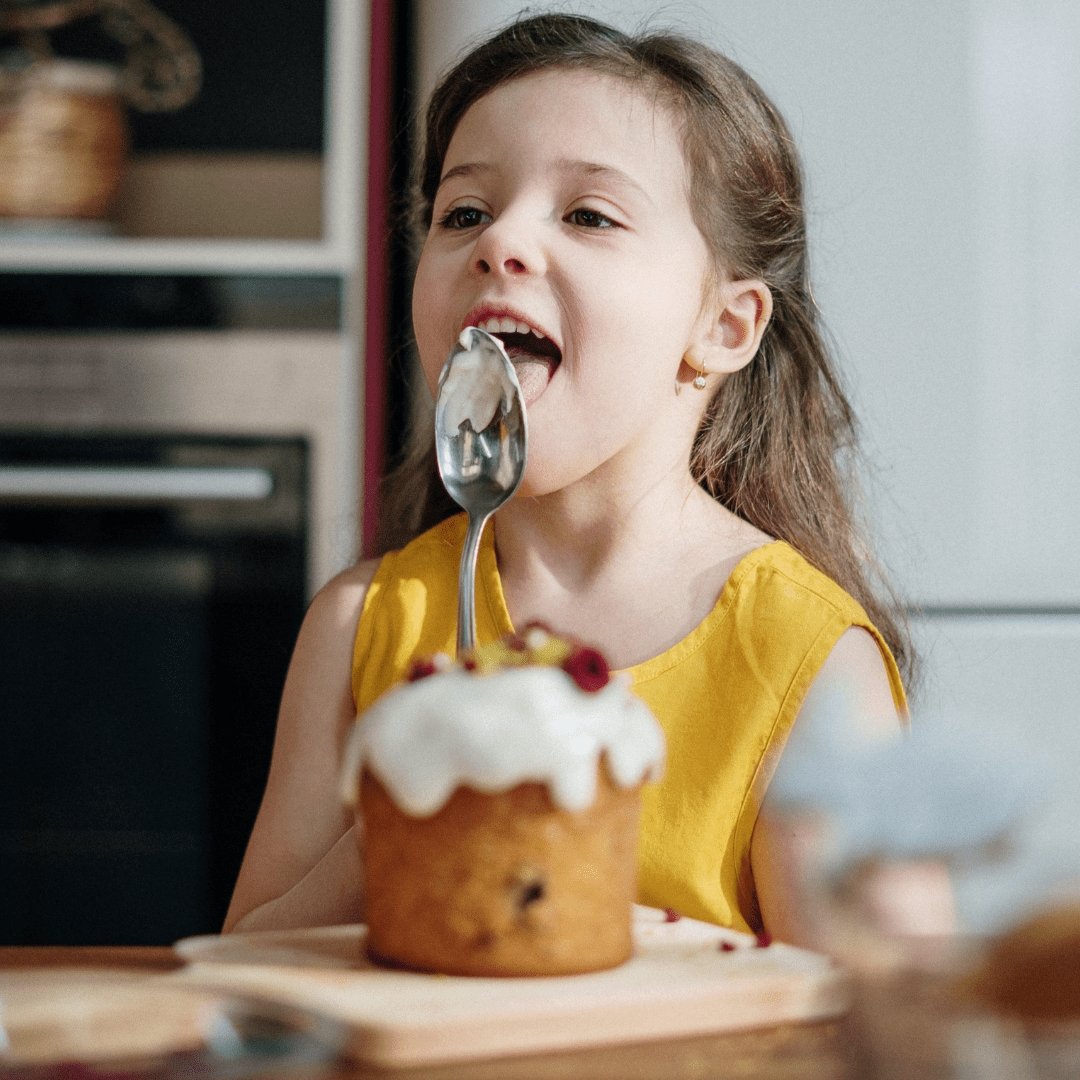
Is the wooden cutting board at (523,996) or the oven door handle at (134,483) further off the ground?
the wooden cutting board at (523,996)

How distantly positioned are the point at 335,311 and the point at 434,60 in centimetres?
33

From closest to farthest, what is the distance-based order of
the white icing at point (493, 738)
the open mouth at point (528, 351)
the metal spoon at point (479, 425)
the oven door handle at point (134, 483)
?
1. the white icing at point (493, 738)
2. the metal spoon at point (479, 425)
3. the open mouth at point (528, 351)
4. the oven door handle at point (134, 483)

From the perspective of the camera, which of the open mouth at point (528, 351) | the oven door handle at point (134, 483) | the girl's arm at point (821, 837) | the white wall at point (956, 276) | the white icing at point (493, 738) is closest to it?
the girl's arm at point (821, 837)

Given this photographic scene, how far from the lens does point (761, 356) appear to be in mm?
1299

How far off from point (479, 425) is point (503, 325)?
0.10 metres

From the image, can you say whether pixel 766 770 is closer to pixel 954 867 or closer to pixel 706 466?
pixel 706 466

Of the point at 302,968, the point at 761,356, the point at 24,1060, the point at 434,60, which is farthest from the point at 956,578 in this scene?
the point at 24,1060

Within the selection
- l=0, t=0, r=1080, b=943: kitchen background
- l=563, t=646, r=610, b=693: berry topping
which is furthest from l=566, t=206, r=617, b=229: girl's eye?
l=0, t=0, r=1080, b=943: kitchen background

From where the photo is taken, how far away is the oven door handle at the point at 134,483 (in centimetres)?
199

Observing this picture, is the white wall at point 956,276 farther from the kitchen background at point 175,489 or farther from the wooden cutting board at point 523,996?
the wooden cutting board at point 523,996

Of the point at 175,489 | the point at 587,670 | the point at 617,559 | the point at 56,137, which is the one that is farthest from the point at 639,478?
the point at 56,137

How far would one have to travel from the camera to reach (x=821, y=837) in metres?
0.43

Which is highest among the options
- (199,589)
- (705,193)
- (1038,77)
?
(1038,77)

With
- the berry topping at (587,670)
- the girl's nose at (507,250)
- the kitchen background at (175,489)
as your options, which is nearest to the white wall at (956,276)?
the kitchen background at (175,489)
